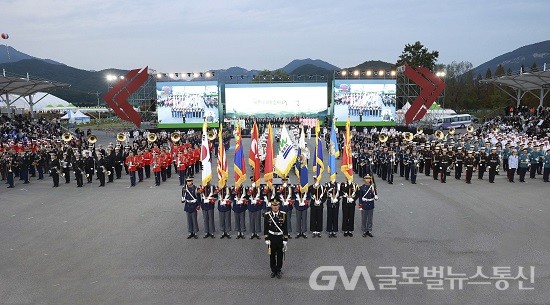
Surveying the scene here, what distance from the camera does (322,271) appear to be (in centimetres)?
702

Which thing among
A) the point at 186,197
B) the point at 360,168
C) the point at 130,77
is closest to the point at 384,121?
A: the point at 360,168

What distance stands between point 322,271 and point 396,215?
4.29 metres

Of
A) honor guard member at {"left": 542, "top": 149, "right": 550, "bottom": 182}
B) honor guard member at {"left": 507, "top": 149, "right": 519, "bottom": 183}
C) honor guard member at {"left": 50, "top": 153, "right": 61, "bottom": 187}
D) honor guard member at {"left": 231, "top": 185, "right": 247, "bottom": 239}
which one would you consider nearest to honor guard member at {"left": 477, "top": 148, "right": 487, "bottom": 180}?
honor guard member at {"left": 507, "top": 149, "right": 519, "bottom": 183}

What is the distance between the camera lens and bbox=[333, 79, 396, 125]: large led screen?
1455 inches

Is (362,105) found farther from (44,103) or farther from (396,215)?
(44,103)

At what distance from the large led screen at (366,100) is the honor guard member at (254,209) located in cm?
2910

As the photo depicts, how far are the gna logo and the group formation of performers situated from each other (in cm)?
187

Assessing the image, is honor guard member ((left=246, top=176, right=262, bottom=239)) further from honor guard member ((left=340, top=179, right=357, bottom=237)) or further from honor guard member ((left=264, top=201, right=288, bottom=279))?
honor guard member ((left=340, top=179, right=357, bottom=237))

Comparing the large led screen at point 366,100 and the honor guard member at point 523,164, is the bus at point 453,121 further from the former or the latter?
the honor guard member at point 523,164

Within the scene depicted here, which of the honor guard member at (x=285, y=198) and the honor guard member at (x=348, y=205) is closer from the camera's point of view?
the honor guard member at (x=285, y=198)

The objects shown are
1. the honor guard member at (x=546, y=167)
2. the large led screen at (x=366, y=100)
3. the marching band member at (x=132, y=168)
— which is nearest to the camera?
the honor guard member at (x=546, y=167)

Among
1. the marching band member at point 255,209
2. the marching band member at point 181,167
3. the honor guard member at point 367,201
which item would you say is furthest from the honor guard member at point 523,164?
the marching band member at point 181,167

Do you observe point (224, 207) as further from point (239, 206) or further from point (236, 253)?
point (236, 253)

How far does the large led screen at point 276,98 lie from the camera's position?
1496 inches
